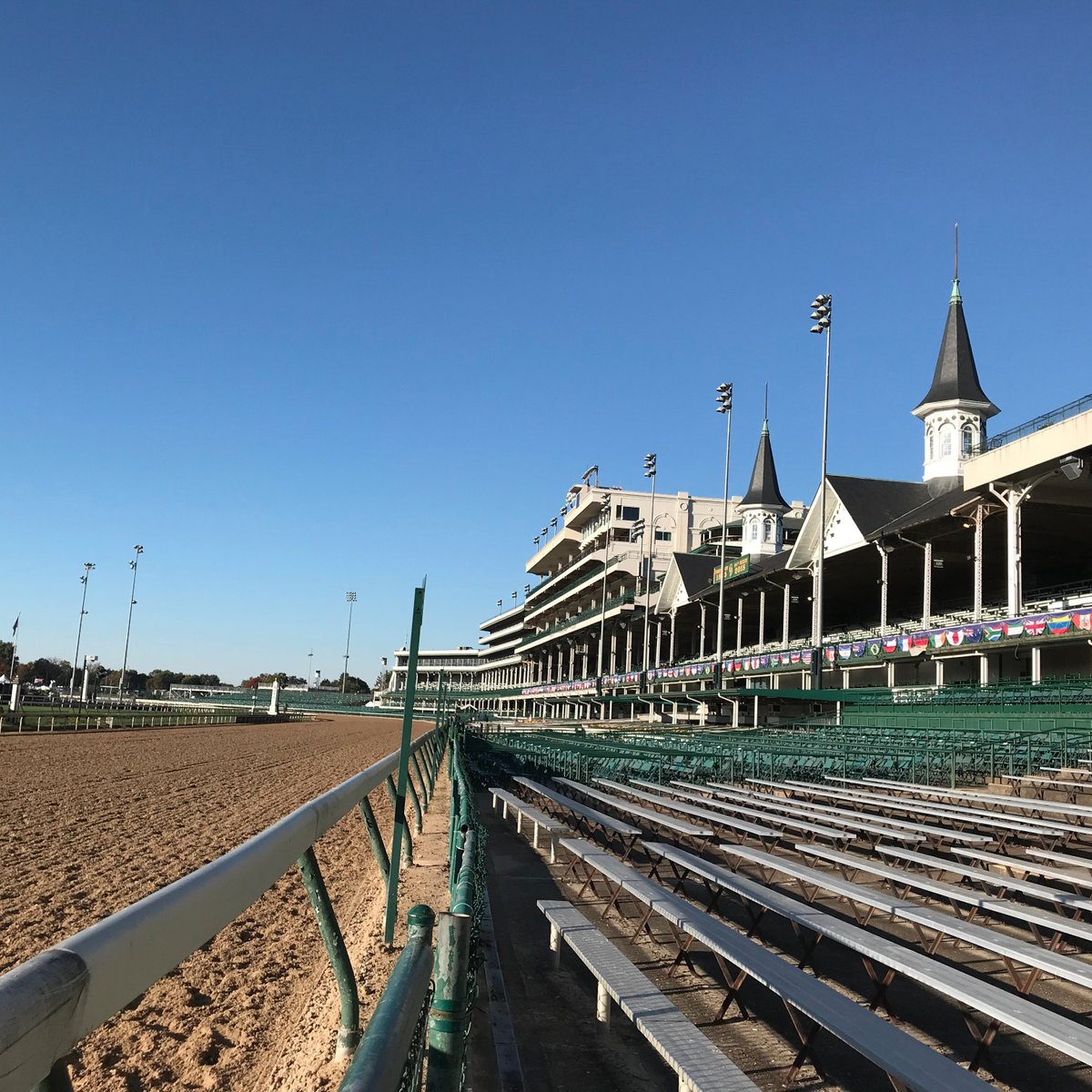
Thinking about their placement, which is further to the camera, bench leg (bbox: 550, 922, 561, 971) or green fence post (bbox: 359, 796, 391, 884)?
bench leg (bbox: 550, 922, 561, 971)

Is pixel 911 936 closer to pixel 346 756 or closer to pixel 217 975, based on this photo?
pixel 217 975

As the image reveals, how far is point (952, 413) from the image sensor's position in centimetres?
4656

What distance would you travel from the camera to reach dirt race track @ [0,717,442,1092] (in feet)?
15.6

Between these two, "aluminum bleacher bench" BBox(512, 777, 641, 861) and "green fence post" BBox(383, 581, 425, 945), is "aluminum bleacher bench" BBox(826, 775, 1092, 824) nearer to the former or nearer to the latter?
"aluminum bleacher bench" BBox(512, 777, 641, 861)

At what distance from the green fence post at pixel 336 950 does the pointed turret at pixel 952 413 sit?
46.5 m

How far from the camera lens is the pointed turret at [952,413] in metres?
46.5

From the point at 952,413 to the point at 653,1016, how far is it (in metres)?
47.1

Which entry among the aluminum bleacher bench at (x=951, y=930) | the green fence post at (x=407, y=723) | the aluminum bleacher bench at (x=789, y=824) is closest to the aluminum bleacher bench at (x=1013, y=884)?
the aluminum bleacher bench at (x=951, y=930)

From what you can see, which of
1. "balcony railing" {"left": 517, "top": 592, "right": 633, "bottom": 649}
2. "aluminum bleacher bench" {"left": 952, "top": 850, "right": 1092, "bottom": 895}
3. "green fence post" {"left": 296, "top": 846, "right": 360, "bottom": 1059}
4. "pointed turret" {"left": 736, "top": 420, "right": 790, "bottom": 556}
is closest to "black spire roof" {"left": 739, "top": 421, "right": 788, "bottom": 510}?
"pointed turret" {"left": 736, "top": 420, "right": 790, "bottom": 556}

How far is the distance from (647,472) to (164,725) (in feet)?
99.1

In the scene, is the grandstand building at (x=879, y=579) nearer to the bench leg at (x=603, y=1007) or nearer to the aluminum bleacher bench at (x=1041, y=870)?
the aluminum bleacher bench at (x=1041, y=870)

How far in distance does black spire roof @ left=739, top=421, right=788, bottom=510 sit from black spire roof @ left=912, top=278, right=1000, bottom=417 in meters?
16.5

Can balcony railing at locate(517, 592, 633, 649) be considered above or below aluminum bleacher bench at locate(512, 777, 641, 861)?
above

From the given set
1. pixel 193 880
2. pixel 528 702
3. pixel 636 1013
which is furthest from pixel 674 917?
pixel 528 702
